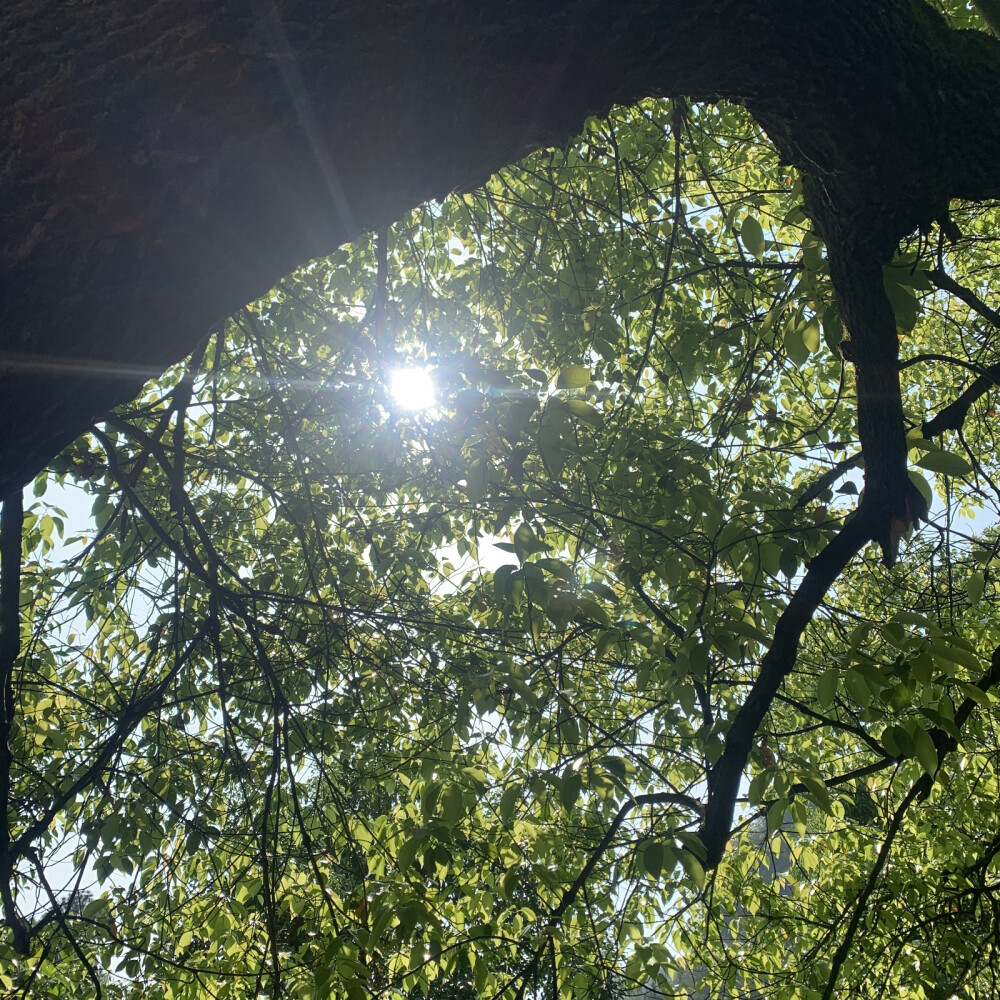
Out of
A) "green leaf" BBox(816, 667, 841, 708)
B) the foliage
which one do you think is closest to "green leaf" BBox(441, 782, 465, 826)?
the foliage

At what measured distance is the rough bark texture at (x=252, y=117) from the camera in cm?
99

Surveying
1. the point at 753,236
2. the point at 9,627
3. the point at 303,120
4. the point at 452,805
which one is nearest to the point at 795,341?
the point at 753,236

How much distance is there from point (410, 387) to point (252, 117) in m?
2.54

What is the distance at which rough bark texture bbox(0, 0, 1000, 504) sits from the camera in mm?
988

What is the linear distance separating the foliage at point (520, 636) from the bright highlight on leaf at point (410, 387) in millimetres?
104

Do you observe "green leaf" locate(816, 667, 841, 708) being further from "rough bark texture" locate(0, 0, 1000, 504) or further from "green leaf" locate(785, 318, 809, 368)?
"rough bark texture" locate(0, 0, 1000, 504)

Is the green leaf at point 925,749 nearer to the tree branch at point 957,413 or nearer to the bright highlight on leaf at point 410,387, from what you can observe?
the tree branch at point 957,413

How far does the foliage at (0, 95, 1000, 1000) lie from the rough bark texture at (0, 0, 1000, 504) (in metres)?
0.56

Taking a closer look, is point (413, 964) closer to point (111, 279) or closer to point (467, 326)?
point (111, 279)

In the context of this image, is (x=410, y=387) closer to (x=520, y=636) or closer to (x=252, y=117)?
(x=520, y=636)

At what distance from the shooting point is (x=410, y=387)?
3631 millimetres

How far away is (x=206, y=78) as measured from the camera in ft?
3.49

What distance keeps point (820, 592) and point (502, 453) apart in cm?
122

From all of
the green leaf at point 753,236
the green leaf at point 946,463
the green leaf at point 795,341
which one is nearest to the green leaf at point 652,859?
the green leaf at point 946,463
